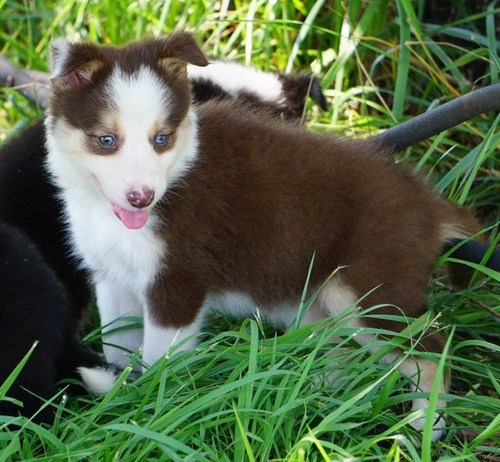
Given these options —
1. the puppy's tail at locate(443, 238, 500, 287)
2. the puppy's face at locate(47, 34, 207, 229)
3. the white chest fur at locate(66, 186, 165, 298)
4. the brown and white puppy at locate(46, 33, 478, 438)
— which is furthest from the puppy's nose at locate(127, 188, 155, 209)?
the puppy's tail at locate(443, 238, 500, 287)

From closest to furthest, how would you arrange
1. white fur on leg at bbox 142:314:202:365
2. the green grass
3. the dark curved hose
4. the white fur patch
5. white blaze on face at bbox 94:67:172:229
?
the green grass → white blaze on face at bbox 94:67:172:229 → white fur on leg at bbox 142:314:202:365 → the dark curved hose → the white fur patch

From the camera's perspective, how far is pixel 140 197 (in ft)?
11.7

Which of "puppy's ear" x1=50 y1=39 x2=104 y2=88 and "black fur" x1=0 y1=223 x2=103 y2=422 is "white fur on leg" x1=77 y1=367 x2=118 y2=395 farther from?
"puppy's ear" x1=50 y1=39 x2=104 y2=88

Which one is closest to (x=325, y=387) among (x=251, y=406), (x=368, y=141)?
(x=251, y=406)

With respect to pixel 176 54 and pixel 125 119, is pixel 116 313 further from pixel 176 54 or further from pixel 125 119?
pixel 176 54

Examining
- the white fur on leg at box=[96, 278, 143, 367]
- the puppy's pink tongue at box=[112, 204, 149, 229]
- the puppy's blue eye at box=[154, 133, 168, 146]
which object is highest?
the puppy's blue eye at box=[154, 133, 168, 146]

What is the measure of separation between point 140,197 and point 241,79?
2.13 meters

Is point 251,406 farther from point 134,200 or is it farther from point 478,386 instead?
point 478,386

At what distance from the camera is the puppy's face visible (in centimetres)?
366

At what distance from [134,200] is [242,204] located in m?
0.62

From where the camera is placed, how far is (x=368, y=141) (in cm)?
439

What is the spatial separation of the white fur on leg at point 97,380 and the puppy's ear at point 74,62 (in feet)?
3.51

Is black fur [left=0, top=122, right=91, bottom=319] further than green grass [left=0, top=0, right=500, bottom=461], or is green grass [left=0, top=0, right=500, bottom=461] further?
black fur [left=0, top=122, right=91, bottom=319]

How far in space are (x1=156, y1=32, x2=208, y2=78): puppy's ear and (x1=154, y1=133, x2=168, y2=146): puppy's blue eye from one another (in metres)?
0.28
